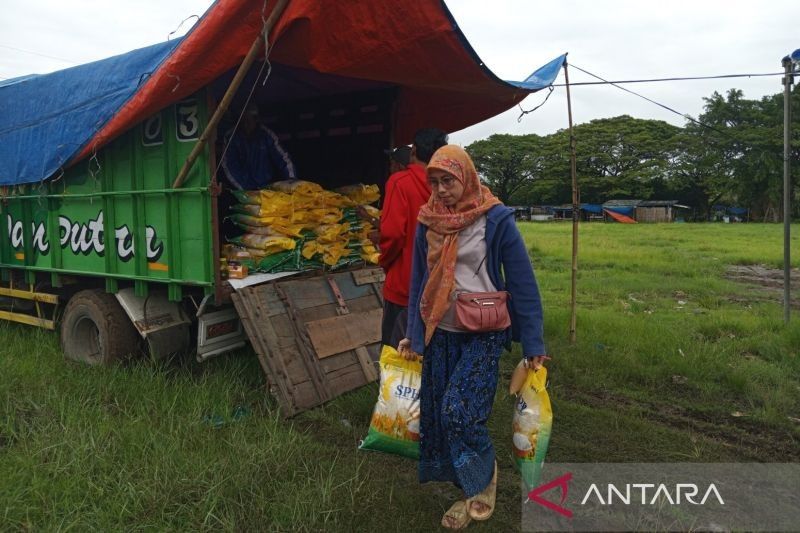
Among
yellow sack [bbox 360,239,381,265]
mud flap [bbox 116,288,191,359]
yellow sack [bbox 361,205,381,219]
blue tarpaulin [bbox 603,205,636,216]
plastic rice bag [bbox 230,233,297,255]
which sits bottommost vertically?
mud flap [bbox 116,288,191,359]

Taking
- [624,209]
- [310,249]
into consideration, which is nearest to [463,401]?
[310,249]

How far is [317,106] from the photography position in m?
5.73

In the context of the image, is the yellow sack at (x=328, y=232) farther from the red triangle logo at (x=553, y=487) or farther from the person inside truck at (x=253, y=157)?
the red triangle logo at (x=553, y=487)

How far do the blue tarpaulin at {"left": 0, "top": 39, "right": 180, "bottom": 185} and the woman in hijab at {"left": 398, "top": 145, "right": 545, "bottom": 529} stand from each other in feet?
9.35

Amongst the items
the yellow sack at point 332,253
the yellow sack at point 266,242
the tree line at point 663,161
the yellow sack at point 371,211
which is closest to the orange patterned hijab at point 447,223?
the yellow sack at point 266,242

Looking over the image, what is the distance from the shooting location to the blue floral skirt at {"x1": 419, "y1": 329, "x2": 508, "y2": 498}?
8.43ft

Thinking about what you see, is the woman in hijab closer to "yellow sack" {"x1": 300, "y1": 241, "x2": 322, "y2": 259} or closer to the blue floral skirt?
the blue floral skirt

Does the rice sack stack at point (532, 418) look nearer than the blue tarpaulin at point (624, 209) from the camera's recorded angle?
Yes

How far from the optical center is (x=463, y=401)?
256 centimetres

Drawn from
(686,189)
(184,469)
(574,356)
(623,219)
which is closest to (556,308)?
(574,356)

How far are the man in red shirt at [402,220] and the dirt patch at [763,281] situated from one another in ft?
22.8

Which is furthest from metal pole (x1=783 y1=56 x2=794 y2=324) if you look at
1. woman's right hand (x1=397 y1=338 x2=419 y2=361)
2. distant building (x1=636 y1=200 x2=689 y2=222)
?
distant building (x1=636 y1=200 x2=689 y2=222)

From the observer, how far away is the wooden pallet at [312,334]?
3.96 m

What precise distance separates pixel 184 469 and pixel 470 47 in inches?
124
